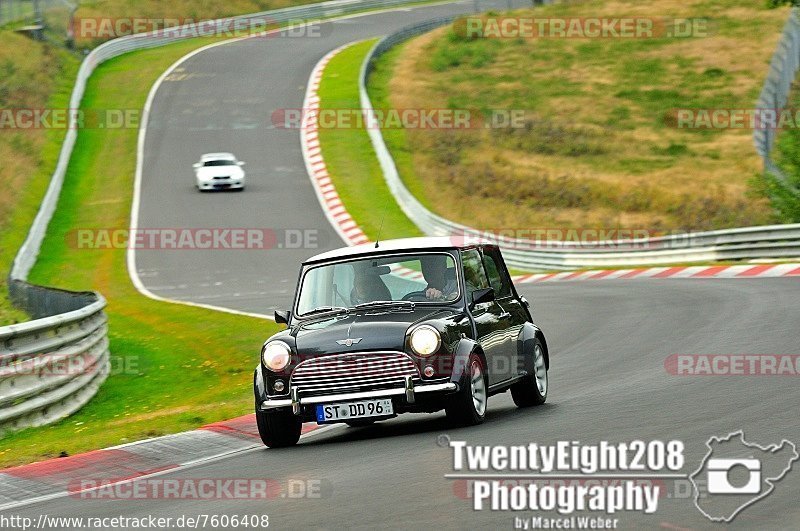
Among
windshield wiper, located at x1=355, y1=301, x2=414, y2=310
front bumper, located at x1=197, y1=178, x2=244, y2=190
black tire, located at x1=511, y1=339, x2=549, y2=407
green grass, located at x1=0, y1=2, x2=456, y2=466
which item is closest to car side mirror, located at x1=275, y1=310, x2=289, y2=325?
windshield wiper, located at x1=355, y1=301, x2=414, y2=310

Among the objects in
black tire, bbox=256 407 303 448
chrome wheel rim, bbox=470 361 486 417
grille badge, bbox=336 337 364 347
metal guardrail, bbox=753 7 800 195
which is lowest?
metal guardrail, bbox=753 7 800 195

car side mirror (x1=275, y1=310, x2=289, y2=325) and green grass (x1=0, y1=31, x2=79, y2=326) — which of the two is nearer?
car side mirror (x1=275, y1=310, x2=289, y2=325)

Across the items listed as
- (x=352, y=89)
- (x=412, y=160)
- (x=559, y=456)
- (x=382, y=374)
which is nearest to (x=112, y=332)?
(x=382, y=374)

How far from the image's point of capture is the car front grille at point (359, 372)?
34.6ft

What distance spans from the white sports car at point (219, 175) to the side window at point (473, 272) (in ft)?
96.2

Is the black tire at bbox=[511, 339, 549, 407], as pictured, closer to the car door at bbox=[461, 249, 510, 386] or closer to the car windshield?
the car door at bbox=[461, 249, 510, 386]

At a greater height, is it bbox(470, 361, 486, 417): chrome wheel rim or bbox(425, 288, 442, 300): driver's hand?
bbox(425, 288, 442, 300): driver's hand

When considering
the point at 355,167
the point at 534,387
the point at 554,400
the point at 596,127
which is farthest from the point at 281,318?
the point at 596,127

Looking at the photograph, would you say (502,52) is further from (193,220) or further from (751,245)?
(751,245)

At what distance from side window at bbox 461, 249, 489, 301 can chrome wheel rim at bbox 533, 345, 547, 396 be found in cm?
83

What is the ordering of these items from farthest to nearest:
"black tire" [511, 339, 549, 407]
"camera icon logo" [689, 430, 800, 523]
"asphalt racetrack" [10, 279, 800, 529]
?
"black tire" [511, 339, 549, 407]
"asphalt racetrack" [10, 279, 800, 529]
"camera icon logo" [689, 430, 800, 523]

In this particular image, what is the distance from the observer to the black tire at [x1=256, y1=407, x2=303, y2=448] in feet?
35.7

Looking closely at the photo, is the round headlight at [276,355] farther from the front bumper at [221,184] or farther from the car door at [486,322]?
the front bumper at [221,184]

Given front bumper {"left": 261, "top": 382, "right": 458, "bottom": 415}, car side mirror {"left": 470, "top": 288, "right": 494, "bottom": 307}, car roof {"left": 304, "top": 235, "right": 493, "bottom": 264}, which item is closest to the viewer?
front bumper {"left": 261, "top": 382, "right": 458, "bottom": 415}
